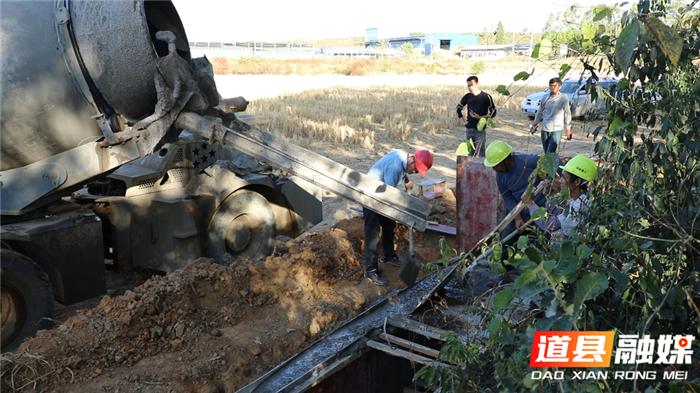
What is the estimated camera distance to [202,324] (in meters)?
5.06

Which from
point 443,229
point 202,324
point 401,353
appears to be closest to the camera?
point 401,353

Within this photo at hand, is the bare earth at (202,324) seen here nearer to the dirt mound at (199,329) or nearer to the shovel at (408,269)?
the dirt mound at (199,329)

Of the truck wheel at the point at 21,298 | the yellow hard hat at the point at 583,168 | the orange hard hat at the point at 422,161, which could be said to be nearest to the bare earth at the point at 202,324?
the truck wheel at the point at 21,298

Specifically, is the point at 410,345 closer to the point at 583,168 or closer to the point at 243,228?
the point at 583,168

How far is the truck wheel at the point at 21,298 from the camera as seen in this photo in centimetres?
475

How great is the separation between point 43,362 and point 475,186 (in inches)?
179

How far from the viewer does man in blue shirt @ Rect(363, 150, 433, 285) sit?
596 cm

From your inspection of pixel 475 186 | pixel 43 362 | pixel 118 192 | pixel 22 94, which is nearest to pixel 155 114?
pixel 22 94

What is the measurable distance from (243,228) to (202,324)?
183cm

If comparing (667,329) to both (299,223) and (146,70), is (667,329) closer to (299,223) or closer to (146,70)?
(146,70)

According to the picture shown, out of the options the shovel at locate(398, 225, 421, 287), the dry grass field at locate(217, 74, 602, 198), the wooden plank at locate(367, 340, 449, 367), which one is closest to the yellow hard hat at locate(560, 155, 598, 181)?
the wooden plank at locate(367, 340, 449, 367)

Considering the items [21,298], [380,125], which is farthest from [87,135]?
[380,125]

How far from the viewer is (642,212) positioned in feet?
9.71

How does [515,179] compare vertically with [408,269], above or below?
above
